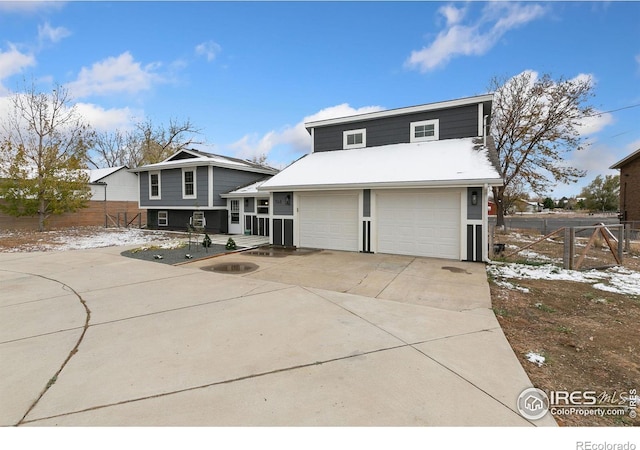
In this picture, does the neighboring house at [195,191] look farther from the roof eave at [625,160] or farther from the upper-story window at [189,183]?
the roof eave at [625,160]

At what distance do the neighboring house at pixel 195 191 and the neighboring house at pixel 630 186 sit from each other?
79.3ft

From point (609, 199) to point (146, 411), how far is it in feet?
217

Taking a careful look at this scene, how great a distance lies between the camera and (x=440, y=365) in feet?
9.98

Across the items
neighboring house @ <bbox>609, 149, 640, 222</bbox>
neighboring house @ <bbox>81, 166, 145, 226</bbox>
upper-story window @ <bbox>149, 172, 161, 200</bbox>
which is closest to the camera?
upper-story window @ <bbox>149, 172, 161, 200</bbox>

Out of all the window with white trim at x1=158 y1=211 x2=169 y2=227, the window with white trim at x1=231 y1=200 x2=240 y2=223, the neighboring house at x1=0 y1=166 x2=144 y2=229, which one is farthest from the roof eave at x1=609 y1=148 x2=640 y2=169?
the neighboring house at x1=0 y1=166 x2=144 y2=229

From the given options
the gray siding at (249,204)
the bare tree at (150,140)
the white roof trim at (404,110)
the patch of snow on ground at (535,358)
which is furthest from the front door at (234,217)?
the bare tree at (150,140)

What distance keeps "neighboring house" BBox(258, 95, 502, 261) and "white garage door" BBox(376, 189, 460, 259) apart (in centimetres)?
3

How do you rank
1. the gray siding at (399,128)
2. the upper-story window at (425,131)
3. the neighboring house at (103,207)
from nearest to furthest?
the gray siding at (399,128) → the upper-story window at (425,131) → the neighboring house at (103,207)

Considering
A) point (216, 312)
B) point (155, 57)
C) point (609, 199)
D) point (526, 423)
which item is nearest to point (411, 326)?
point (526, 423)

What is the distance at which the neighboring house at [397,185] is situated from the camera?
353 inches

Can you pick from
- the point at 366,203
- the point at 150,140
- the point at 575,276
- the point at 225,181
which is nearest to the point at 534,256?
the point at 575,276

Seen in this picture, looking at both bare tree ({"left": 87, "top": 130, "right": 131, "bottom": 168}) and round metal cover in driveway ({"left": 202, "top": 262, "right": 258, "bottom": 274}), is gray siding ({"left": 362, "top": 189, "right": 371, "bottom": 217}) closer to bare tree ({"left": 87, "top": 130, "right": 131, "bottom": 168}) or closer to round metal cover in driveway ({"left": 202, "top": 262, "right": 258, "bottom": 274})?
round metal cover in driveway ({"left": 202, "top": 262, "right": 258, "bottom": 274})

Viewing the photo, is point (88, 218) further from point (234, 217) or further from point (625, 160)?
point (625, 160)

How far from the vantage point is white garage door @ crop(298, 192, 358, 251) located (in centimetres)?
1074
